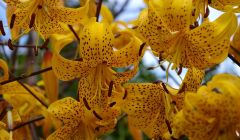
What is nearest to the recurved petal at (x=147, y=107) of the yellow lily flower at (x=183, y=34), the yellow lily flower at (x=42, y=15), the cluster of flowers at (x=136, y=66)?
the cluster of flowers at (x=136, y=66)

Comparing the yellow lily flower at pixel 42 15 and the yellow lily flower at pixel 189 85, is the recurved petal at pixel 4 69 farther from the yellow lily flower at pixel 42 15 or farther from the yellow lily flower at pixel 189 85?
the yellow lily flower at pixel 189 85

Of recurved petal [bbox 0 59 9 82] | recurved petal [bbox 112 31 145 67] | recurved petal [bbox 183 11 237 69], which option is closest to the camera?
recurved petal [bbox 183 11 237 69]

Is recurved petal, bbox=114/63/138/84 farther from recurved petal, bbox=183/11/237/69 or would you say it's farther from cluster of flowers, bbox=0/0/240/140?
recurved petal, bbox=183/11/237/69

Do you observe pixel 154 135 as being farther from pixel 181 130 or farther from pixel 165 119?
pixel 181 130

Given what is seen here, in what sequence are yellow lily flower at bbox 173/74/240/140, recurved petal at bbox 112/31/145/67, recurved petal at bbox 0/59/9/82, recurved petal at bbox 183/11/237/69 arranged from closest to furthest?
yellow lily flower at bbox 173/74/240/140, recurved petal at bbox 183/11/237/69, recurved petal at bbox 112/31/145/67, recurved petal at bbox 0/59/9/82

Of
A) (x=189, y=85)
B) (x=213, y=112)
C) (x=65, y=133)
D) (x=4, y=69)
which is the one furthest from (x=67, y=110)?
(x=213, y=112)

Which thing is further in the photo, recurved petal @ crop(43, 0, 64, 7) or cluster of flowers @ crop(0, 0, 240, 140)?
recurved petal @ crop(43, 0, 64, 7)

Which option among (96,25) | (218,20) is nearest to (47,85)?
(96,25)

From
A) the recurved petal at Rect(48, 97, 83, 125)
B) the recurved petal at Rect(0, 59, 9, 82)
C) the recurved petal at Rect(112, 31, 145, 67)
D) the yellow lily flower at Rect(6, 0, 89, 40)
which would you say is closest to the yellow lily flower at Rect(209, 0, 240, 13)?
the recurved petal at Rect(112, 31, 145, 67)
